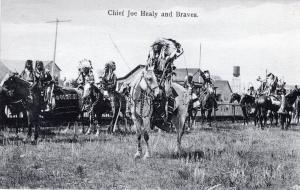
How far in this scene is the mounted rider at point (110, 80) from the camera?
13733mm

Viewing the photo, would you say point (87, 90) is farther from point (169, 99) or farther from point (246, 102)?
point (246, 102)

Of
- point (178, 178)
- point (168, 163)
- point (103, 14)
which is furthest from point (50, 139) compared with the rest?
point (178, 178)

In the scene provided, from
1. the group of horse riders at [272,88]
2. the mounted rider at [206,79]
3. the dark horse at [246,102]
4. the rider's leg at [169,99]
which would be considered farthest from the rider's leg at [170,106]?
the dark horse at [246,102]

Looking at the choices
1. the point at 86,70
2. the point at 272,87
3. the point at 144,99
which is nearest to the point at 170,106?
the point at 144,99

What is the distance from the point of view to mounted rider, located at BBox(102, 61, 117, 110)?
45.1ft

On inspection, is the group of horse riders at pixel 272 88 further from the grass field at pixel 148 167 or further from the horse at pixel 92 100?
the grass field at pixel 148 167

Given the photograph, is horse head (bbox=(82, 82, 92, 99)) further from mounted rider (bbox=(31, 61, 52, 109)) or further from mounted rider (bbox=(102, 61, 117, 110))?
mounted rider (bbox=(31, 61, 52, 109))

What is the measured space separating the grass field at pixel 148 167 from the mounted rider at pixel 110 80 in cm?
377

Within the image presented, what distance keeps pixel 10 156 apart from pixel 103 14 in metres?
4.04

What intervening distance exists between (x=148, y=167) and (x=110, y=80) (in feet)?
21.1

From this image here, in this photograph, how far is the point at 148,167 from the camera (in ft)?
25.9

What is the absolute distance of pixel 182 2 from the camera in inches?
412

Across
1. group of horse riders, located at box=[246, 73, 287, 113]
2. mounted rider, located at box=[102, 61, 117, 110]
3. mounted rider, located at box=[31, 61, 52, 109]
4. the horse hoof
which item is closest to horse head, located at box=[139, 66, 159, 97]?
the horse hoof

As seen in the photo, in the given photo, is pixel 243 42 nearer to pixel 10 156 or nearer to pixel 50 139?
pixel 50 139
